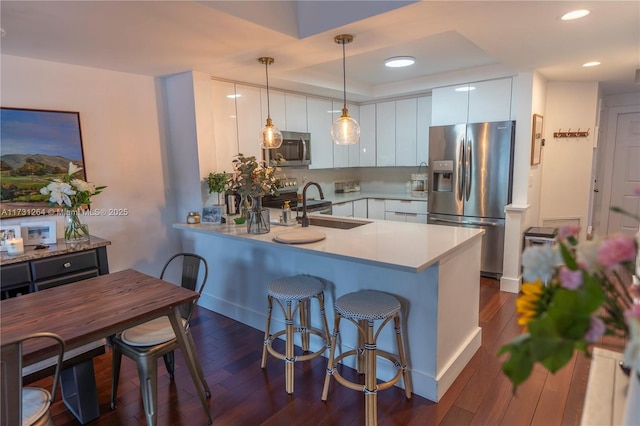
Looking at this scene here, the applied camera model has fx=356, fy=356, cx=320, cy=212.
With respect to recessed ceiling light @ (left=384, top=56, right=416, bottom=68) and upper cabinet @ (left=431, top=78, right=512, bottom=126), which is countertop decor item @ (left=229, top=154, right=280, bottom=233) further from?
upper cabinet @ (left=431, top=78, right=512, bottom=126)

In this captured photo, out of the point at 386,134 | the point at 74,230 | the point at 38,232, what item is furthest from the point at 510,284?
the point at 38,232


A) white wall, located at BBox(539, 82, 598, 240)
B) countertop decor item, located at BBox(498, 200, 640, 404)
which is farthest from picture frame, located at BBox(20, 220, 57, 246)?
white wall, located at BBox(539, 82, 598, 240)

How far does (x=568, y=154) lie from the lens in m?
4.40

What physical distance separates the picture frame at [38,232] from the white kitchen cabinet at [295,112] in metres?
2.58

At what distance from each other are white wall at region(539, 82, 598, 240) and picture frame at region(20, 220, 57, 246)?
5.20 m

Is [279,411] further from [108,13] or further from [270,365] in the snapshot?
[108,13]

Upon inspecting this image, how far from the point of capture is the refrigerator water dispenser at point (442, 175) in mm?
4289

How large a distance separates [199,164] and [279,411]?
2.27 m

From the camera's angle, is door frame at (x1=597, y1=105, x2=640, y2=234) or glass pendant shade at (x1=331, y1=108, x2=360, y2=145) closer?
glass pendant shade at (x1=331, y1=108, x2=360, y2=145)

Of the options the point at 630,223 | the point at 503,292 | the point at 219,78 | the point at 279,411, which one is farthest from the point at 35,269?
the point at 630,223

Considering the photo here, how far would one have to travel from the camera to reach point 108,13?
194 centimetres

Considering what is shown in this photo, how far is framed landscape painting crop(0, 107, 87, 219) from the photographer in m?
2.64

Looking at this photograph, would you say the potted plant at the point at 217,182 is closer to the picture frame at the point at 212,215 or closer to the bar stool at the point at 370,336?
the picture frame at the point at 212,215

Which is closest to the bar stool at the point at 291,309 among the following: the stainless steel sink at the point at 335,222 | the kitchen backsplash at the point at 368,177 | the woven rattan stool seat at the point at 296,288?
the woven rattan stool seat at the point at 296,288
